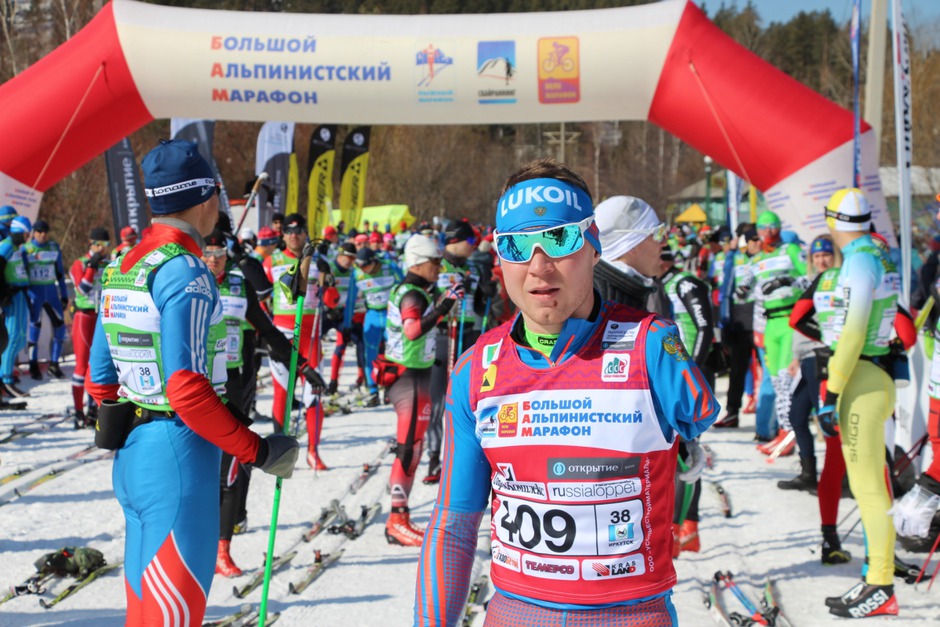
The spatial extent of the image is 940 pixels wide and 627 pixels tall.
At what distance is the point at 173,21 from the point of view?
9.88 meters

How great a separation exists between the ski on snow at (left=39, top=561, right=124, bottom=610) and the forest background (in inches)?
226

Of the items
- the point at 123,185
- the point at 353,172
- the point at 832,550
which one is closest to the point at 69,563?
the point at 832,550

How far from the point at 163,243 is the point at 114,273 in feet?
0.73

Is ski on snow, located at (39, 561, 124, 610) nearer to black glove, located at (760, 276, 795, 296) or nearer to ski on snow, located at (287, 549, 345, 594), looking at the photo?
ski on snow, located at (287, 549, 345, 594)

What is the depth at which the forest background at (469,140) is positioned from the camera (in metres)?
24.6

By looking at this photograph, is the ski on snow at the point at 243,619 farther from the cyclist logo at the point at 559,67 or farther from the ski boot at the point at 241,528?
the cyclist logo at the point at 559,67

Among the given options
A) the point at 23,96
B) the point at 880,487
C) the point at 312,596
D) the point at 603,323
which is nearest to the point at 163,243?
the point at 603,323

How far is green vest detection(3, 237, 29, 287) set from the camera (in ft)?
35.8

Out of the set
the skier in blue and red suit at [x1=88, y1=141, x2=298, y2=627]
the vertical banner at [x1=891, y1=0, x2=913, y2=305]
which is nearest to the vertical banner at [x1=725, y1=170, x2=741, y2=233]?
the vertical banner at [x1=891, y1=0, x2=913, y2=305]

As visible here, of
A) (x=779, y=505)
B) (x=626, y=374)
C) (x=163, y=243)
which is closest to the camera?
(x=626, y=374)

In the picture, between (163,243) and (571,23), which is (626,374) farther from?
(571,23)

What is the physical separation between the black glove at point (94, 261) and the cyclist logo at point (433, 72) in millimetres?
4109

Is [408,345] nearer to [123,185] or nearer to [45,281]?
[45,281]

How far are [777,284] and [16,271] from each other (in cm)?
886
